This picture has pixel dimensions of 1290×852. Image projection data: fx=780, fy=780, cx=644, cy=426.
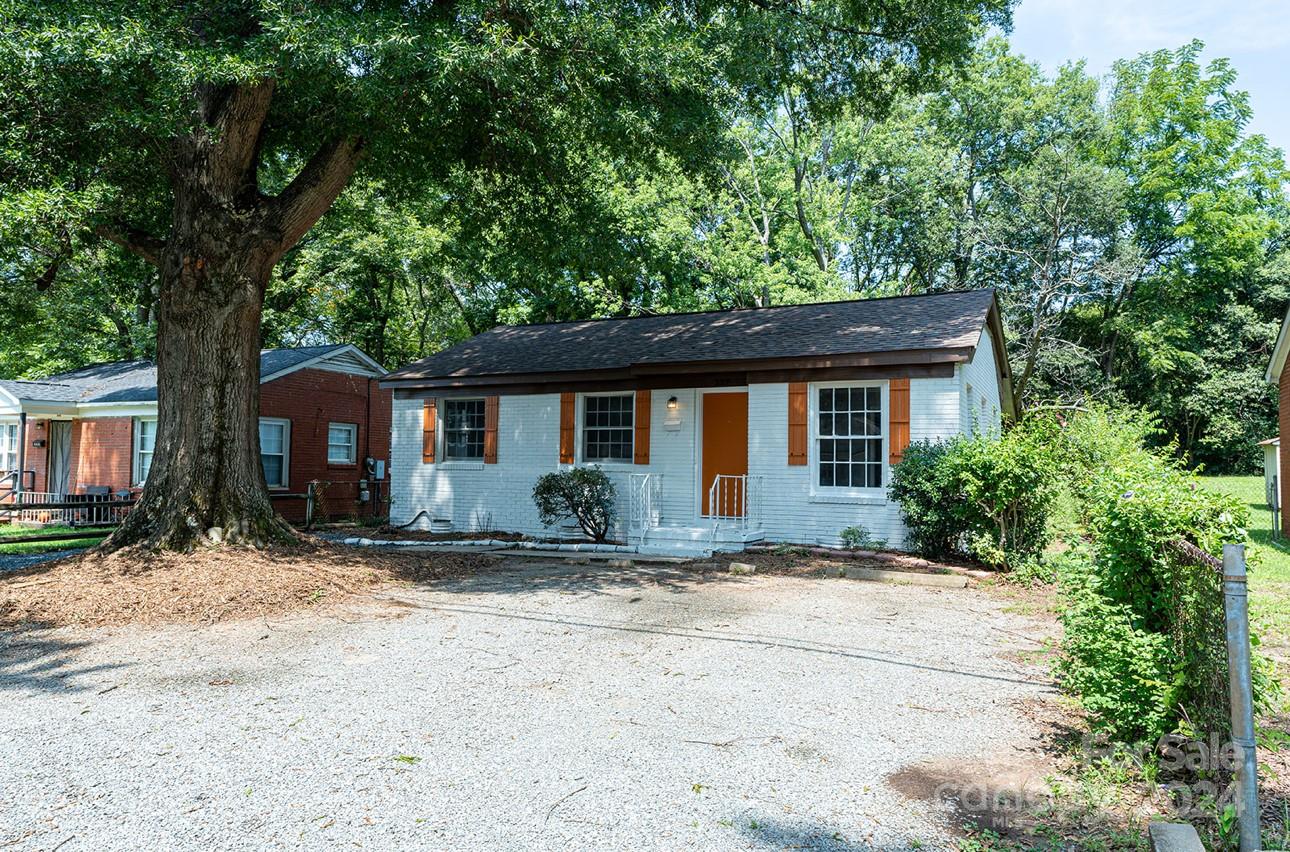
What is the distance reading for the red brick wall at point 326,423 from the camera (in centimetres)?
1828

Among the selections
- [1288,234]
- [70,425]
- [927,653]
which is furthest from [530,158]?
[1288,234]

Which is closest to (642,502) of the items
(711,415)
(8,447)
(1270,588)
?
(711,415)

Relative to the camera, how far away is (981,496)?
9.48 meters

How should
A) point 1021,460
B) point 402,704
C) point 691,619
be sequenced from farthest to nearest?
point 1021,460, point 691,619, point 402,704

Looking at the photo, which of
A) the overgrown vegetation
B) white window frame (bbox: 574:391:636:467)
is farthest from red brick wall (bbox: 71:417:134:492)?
the overgrown vegetation

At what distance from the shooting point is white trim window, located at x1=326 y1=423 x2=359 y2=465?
19547mm

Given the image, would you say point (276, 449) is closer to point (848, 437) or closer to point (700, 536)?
point (700, 536)

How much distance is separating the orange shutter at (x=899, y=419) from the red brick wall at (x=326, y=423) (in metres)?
12.3

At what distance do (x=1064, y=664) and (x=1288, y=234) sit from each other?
116 feet

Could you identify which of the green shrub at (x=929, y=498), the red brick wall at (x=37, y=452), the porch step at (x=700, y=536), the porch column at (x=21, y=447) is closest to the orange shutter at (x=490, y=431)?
the porch step at (x=700, y=536)

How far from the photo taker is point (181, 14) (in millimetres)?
8062

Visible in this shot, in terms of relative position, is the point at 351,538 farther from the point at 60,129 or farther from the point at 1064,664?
the point at 1064,664

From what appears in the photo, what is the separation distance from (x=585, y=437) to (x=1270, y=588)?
31.5ft

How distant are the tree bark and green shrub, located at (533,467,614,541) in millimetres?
4351
